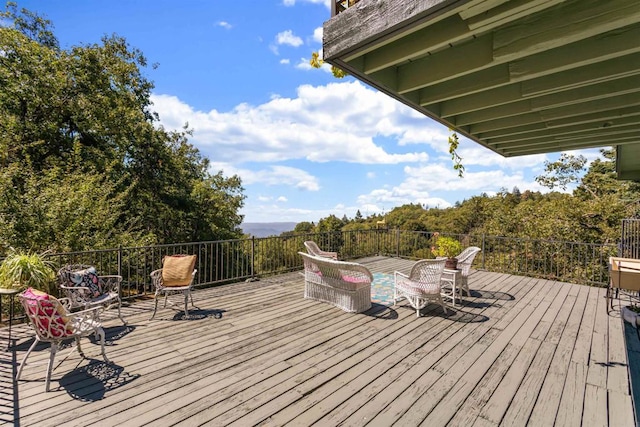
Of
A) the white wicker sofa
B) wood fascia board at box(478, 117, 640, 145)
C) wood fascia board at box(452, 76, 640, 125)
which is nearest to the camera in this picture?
wood fascia board at box(452, 76, 640, 125)

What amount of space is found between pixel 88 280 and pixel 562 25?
5205mm

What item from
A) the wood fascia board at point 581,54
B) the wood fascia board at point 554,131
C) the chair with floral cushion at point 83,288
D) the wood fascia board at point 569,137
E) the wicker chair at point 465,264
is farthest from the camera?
the wicker chair at point 465,264

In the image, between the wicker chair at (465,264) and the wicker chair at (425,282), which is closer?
the wicker chair at (425,282)

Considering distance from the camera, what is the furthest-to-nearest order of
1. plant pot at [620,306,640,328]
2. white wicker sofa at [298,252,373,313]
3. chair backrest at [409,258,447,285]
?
white wicker sofa at [298,252,373,313] < chair backrest at [409,258,447,285] < plant pot at [620,306,640,328]

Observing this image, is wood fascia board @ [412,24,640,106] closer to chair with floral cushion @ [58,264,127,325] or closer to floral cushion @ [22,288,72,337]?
floral cushion @ [22,288,72,337]

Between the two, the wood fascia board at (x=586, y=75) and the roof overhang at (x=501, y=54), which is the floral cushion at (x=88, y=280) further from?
the wood fascia board at (x=586, y=75)

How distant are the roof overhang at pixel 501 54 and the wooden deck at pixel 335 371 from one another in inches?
96.9

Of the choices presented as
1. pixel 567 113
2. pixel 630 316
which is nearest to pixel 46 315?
pixel 567 113

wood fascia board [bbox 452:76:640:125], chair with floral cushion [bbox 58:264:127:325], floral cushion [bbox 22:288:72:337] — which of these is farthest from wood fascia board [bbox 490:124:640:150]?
chair with floral cushion [bbox 58:264:127:325]

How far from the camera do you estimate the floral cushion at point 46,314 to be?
99.2 inches

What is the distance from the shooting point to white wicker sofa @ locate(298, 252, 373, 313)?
4.30 m

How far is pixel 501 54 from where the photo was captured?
1602mm

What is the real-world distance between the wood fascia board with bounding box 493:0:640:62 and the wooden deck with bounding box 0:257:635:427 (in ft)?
8.39

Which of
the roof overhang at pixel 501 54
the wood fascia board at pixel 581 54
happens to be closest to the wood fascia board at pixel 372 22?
the roof overhang at pixel 501 54
